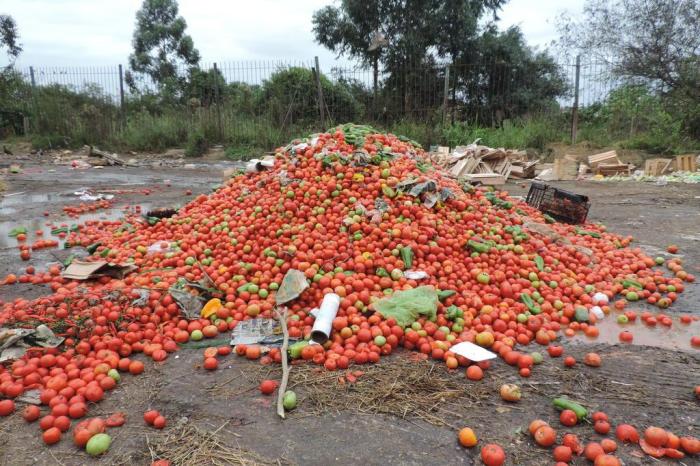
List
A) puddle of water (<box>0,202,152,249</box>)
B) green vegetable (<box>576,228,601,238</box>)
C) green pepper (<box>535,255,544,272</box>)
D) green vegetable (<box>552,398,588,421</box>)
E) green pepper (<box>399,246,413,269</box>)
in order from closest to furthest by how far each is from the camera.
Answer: green vegetable (<box>552,398,588,421</box>) → green pepper (<box>399,246,413,269</box>) → green pepper (<box>535,255,544,272</box>) → green vegetable (<box>576,228,601,238</box>) → puddle of water (<box>0,202,152,249</box>)

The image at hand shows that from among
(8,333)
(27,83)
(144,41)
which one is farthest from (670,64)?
(144,41)

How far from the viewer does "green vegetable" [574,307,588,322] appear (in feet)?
12.0

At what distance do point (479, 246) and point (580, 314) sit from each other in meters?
1.08

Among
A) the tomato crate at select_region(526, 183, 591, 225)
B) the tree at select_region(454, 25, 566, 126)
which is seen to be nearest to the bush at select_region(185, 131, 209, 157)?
the tree at select_region(454, 25, 566, 126)

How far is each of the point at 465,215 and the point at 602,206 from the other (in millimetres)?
4540

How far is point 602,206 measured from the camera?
8039 mm

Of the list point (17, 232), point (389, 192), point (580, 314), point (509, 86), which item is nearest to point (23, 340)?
point (389, 192)

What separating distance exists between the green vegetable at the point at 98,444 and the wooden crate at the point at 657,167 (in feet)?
44.4

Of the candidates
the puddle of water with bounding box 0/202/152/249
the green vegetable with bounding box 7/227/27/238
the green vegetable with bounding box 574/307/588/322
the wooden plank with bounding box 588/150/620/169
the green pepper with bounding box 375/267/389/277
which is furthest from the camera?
the wooden plank with bounding box 588/150/620/169

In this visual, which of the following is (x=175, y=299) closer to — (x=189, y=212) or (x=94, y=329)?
(x=94, y=329)

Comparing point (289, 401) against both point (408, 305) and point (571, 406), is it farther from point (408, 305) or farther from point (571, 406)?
point (571, 406)

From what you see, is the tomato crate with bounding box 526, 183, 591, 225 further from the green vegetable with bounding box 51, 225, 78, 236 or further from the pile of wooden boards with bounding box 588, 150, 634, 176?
the pile of wooden boards with bounding box 588, 150, 634, 176

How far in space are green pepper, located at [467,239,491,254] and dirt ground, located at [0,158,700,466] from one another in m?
1.24

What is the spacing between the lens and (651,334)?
3516mm
